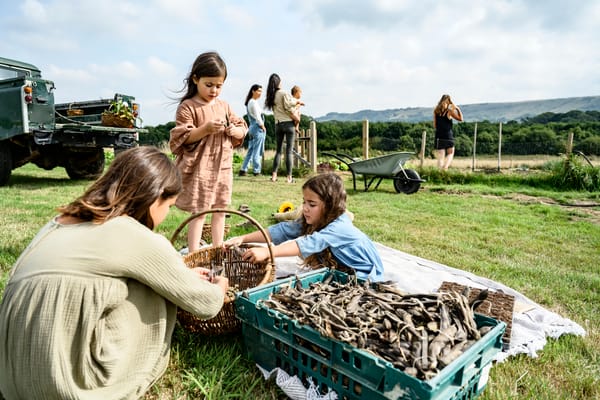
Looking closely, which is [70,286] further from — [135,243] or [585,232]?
[585,232]

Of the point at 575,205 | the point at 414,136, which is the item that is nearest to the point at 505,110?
the point at 414,136

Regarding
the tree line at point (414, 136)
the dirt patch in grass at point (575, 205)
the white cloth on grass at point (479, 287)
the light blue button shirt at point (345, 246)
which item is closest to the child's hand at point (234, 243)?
the light blue button shirt at point (345, 246)

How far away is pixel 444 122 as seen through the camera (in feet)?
29.7

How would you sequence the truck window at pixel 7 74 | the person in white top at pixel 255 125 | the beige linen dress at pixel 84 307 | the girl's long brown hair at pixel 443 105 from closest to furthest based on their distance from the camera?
A: the beige linen dress at pixel 84 307
the truck window at pixel 7 74
the girl's long brown hair at pixel 443 105
the person in white top at pixel 255 125

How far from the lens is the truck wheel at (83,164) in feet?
28.0

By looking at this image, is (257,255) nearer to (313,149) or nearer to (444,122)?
(444,122)

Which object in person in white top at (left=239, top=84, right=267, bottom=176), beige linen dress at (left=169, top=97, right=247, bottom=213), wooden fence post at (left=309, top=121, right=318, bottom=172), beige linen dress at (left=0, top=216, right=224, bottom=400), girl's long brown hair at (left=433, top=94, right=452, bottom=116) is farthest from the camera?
wooden fence post at (left=309, top=121, right=318, bottom=172)

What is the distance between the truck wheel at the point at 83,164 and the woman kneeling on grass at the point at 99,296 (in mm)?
8053

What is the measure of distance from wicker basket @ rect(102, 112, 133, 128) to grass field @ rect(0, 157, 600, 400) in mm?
1354

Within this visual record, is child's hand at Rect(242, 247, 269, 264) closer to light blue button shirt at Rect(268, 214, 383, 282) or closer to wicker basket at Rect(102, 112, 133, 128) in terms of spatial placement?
light blue button shirt at Rect(268, 214, 383, 282)

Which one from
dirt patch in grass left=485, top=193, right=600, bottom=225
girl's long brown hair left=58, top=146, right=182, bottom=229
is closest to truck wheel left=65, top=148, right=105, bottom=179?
girl's long brown hair left=58, top=146, right=182, bottom=229

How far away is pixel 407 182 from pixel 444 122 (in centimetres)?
216

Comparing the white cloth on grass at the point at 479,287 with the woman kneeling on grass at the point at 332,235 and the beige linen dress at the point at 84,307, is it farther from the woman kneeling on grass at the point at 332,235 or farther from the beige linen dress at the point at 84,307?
the beige linen dress at the point at 84,307

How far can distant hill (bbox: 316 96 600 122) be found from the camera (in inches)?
2462
